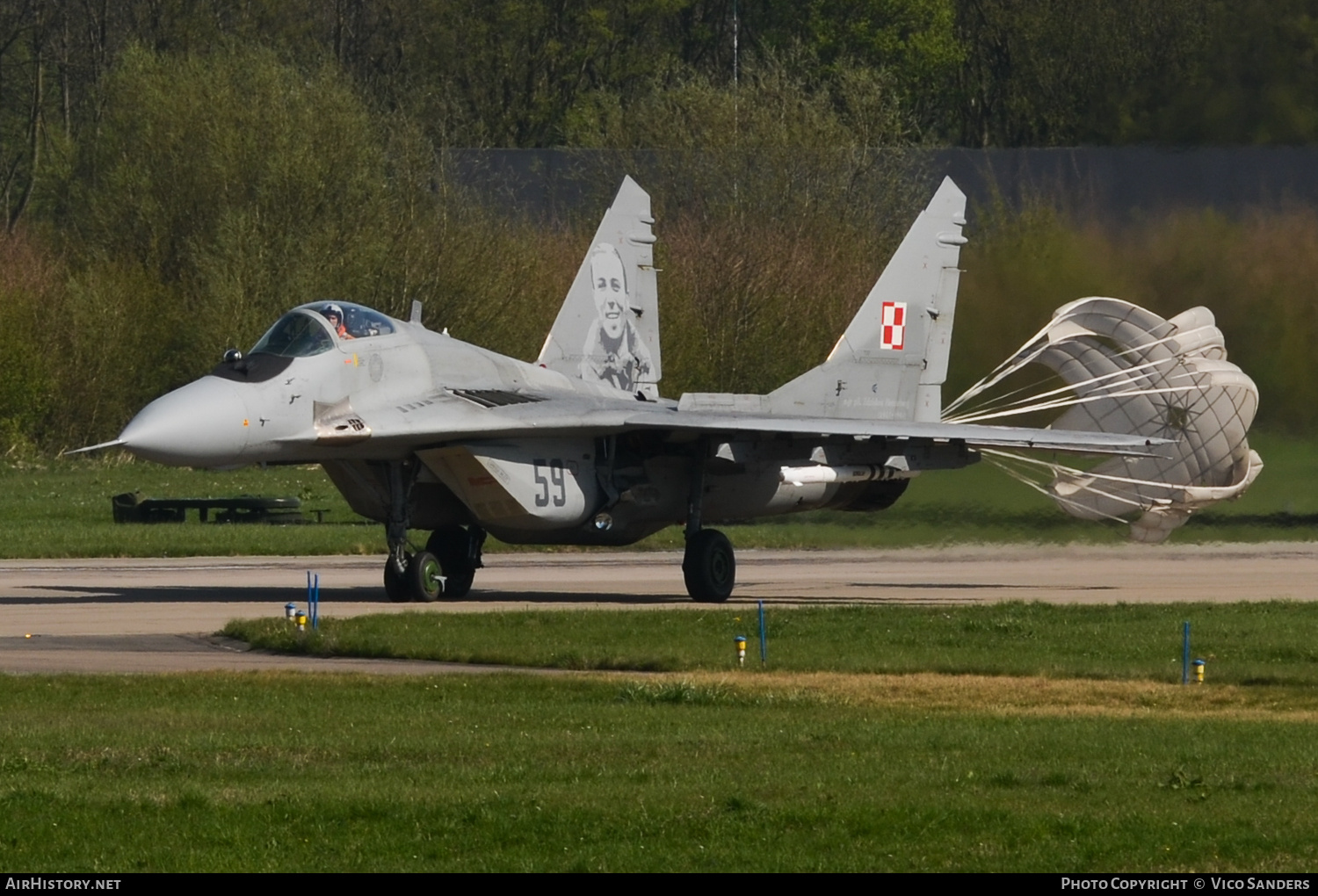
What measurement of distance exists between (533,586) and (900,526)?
5.57m

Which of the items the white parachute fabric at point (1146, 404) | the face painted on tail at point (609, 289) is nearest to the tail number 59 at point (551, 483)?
the face painted on tail at point (609, 289)

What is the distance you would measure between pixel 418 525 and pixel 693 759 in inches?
469

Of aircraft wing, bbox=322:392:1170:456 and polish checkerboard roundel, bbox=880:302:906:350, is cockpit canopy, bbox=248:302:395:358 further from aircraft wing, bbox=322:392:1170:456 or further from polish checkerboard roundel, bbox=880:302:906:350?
polish checkerboard roundel, bbox=880:302:906:350

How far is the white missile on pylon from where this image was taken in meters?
24.0

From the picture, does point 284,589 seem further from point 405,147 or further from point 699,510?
point 405,147

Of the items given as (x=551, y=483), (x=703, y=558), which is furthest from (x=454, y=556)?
(x=703, y=558)

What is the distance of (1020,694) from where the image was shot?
14930 millimetres

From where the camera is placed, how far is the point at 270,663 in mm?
16828

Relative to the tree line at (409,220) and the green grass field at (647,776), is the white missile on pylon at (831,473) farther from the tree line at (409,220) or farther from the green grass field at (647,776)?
the tree line at (409,220)

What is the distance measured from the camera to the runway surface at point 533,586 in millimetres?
17906

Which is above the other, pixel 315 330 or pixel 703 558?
pixel 315 330

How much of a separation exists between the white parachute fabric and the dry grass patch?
11.3m

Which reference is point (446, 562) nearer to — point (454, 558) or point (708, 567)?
point (454, 558)
